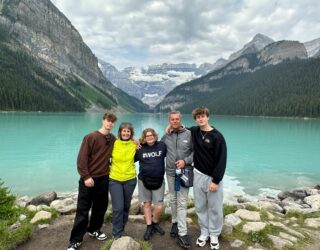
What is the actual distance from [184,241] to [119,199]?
2092 mm

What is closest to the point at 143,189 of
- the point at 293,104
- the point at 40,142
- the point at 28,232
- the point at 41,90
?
the point at 28,232

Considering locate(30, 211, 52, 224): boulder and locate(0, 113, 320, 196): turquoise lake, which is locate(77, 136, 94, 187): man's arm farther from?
locate(0, 113, 320, 196): turquoise lake

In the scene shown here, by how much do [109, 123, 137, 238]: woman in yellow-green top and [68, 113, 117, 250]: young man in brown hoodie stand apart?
19cm

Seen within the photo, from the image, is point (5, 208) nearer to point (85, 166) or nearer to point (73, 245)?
point (73, 245)

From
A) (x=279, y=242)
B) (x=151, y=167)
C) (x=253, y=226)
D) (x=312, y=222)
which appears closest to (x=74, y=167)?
(x=151, y=167)

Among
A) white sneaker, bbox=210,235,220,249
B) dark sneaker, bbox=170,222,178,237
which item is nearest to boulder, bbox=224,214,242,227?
white sneaker, bbox=210,235,220,249

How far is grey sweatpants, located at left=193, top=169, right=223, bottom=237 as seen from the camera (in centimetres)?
782

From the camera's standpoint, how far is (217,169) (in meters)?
7.50

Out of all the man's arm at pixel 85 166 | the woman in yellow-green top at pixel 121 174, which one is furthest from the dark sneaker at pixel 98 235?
the man's arm at pixel 85 166

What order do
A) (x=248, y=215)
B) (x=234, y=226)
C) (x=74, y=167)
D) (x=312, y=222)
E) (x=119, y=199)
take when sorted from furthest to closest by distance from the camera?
(x=74, y=167), (x=312, y=222), (x=248, y=215), (x=234, y=226), (x=119, y=199)

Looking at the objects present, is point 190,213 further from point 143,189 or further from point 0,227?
point 0,227

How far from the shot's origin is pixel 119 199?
26.1 ft

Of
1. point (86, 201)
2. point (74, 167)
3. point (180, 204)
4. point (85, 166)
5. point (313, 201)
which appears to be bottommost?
point (74, 167)

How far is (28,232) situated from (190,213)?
5.26m
